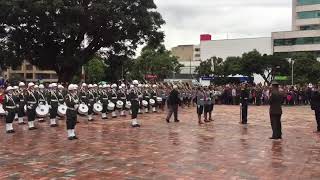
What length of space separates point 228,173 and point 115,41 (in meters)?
29.6

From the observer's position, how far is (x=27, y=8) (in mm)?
34625

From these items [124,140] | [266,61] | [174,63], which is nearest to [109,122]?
[124,140]

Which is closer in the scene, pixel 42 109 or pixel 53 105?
pixel 53 105

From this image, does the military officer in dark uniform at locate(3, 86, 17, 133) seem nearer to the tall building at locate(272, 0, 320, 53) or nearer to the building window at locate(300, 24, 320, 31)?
the tall building at locate(272, 0, 320, 53)

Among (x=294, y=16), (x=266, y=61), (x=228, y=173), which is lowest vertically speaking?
(x=228, y=173)

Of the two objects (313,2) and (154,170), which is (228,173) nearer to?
(154,170)

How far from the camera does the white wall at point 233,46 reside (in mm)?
94625

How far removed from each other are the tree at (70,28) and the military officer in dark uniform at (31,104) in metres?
15.1

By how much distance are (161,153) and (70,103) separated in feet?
15.5

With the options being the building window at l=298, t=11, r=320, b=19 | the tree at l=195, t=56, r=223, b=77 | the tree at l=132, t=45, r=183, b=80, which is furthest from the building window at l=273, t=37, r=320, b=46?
the tree at l=132, t=45, r=183, b=80

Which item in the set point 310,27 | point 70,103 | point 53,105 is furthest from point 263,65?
point 70,103

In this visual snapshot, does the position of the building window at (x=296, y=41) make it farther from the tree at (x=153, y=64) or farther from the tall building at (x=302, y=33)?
the tree at (x=153, y=64)

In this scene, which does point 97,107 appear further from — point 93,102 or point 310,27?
point 310,27

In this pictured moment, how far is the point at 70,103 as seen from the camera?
16.3 m
